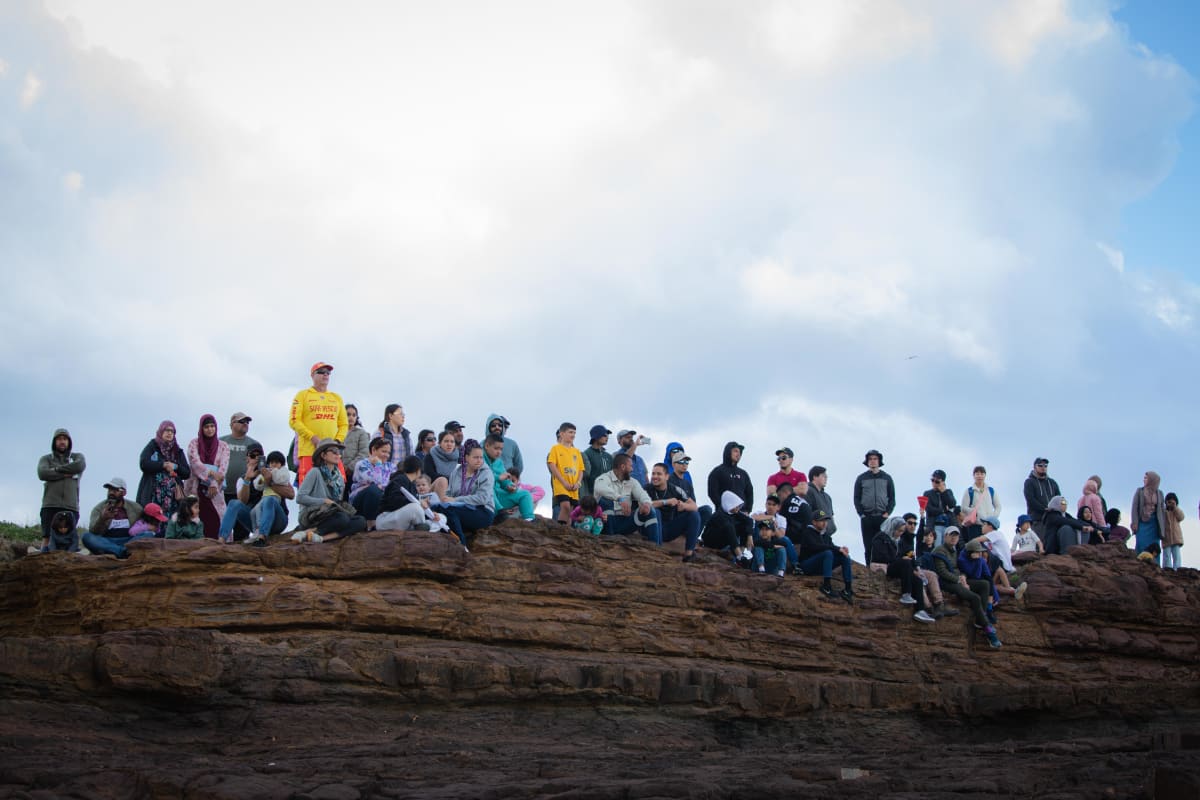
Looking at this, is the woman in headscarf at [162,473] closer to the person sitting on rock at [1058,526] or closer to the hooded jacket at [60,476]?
the hooded jacket at [60,476]

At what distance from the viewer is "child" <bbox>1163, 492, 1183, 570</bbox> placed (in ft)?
88.1

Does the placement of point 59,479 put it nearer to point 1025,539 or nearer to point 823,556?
point 823,556

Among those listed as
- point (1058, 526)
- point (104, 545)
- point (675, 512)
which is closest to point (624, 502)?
point (675, 512)

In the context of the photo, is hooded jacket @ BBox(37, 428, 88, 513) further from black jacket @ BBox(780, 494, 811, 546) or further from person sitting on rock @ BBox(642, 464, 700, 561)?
black jacket @ BBox(780, 494, 811, 546)

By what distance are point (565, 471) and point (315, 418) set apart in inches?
168

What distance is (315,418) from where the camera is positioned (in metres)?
20.0

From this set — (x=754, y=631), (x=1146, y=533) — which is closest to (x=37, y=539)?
(x=754, y=631)

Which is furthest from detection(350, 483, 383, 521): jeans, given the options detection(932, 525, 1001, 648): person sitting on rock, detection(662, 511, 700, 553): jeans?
detection(932, 525, 1001, 648): person sitting on rock

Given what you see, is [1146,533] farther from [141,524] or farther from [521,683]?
[141,524]

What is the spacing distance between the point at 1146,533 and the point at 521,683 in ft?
55.1

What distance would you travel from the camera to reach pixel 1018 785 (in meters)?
14.4

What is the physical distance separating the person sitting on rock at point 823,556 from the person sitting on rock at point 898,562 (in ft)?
4.51

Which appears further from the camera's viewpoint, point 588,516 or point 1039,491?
point 1039,491

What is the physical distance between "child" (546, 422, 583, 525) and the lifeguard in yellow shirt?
140 inches
